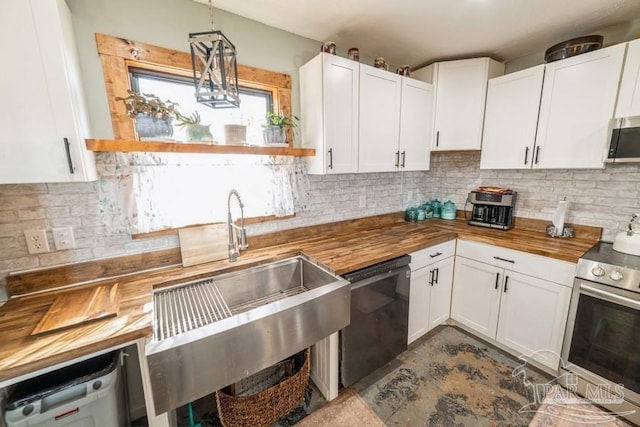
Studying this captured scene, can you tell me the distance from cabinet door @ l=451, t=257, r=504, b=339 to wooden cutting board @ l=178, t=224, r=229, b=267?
2.01m

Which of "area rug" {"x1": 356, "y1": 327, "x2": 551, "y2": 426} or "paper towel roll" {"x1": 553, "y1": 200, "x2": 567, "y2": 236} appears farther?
"paper towel roll" {"x1": 553, "y1": 200, "x2": 567, "y2": 236}

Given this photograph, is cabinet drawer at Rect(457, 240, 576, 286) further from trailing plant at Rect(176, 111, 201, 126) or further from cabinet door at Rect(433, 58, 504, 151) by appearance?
trailing plant at Rect(176, 111, 201, 126)

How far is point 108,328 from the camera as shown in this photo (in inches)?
38.8

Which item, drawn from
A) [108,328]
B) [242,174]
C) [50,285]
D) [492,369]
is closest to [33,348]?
[108,328]

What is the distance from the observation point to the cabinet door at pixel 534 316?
1703 mm

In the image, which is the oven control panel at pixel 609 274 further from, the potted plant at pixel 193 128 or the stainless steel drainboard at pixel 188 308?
the potted plant at pixel 193 128

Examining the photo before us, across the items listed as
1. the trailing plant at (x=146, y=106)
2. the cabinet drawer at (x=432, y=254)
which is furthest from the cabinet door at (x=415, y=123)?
the trailing plant at (x=146, y=106)

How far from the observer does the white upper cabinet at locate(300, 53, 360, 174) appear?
5.66 ft

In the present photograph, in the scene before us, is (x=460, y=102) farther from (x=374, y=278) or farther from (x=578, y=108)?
(x=374, y=278)

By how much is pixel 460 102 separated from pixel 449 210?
1.11m

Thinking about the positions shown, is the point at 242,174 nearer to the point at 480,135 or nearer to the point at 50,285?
the point at 50,285

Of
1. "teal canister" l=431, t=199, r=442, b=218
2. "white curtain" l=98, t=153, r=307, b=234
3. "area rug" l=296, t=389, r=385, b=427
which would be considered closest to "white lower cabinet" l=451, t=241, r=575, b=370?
"teal canister" l=431, t=199, r=442, b=218

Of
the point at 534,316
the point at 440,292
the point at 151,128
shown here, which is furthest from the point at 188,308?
the point at 534,316

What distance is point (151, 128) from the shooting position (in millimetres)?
1286
